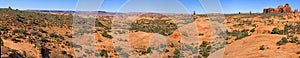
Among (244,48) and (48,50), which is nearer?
(48,50)

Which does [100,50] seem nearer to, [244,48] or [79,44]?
[79,44]

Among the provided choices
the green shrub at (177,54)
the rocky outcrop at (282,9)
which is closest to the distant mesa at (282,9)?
the rocky outcrop at (282,9)

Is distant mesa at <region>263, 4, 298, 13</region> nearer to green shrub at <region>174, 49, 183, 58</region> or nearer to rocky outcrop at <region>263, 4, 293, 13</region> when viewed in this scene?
rocky outcrop at <region>263, 4, 293, 13</region>

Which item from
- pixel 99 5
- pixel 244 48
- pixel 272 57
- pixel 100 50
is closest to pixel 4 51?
pixel 99 5

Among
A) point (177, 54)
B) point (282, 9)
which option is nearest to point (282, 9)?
point (282, 9)

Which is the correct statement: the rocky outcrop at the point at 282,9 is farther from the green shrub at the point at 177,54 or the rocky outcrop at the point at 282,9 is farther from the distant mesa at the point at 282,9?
the green shrub at the point at 177,54

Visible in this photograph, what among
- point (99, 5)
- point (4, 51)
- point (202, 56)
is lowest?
point (202, 56)

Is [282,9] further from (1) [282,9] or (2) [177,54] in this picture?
(2) [177,54]

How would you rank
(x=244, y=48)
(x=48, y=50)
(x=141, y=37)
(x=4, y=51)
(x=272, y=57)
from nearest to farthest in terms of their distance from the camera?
(x=4, y=51) < (x=272, y=57) < (x=48, y=50) < (x=244, y=48) < (x=141, y=37)

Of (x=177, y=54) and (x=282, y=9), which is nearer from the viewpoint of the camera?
(x=177, y=54)

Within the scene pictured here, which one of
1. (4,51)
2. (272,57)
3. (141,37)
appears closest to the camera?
(4,51)

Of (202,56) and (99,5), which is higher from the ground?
(99,5)
